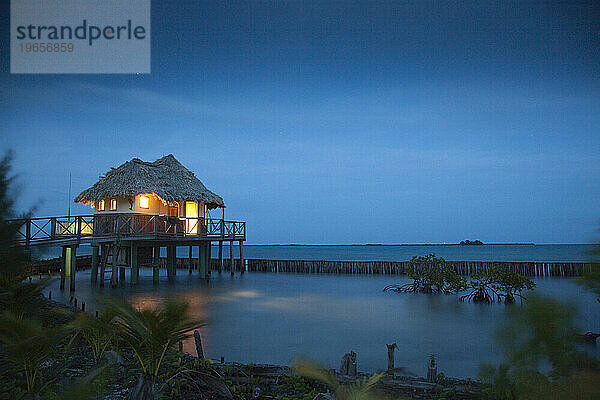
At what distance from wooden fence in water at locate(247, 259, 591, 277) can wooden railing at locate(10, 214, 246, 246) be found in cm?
612

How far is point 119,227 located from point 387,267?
16.9 m

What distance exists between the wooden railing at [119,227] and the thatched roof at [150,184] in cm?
112

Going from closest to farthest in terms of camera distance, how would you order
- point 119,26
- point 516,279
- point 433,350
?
point 119,26, point 433,350, point 516,279

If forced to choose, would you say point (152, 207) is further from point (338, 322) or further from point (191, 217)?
point (338, 322)

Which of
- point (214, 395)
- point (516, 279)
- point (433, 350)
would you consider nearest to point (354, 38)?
point (516, 279)

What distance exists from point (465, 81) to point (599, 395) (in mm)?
21437

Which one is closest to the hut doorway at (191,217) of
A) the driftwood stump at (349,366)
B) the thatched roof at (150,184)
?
the thatched roof at (150,184)

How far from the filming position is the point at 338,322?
1151 cm

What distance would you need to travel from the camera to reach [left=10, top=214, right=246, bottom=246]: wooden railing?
49.6 ft

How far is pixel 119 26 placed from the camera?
743cm

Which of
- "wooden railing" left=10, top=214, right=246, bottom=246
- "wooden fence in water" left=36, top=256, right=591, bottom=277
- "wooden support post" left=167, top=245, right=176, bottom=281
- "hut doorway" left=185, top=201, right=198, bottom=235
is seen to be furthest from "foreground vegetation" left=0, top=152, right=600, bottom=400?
"wooden fence in water" left=36, top=256, right=591, bottom=277

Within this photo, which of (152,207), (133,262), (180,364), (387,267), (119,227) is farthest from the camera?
(387,267)

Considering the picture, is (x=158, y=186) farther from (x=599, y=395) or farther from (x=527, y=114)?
(x=527, y=114)

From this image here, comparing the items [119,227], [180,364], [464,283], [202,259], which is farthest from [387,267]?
[180,364]
